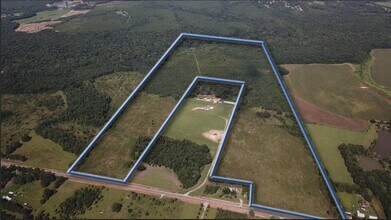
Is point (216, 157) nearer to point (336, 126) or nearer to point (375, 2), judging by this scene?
point (336, 126)

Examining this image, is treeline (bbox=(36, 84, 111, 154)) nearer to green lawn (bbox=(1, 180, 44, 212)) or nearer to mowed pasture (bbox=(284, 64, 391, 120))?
green lawn (bbox=(1, 180, 44, 212))

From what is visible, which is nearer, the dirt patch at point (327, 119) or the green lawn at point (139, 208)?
the green lawn at point (139, 208)

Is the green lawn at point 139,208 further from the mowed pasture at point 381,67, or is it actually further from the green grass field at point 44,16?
the green grass field at point 44,16

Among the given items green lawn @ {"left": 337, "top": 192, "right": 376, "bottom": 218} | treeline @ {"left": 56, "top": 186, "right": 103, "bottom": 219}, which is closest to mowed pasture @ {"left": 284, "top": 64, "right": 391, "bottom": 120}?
green lawn @ {"left": 337, "top": 192, "right": 376, "bottom": 218}

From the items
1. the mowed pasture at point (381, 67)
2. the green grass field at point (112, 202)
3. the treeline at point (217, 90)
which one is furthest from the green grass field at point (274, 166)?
the mowed pasture at point (381, 67)

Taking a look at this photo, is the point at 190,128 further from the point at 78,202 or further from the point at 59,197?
the point at 59,197

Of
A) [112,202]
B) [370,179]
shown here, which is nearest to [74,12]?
[112,202]
